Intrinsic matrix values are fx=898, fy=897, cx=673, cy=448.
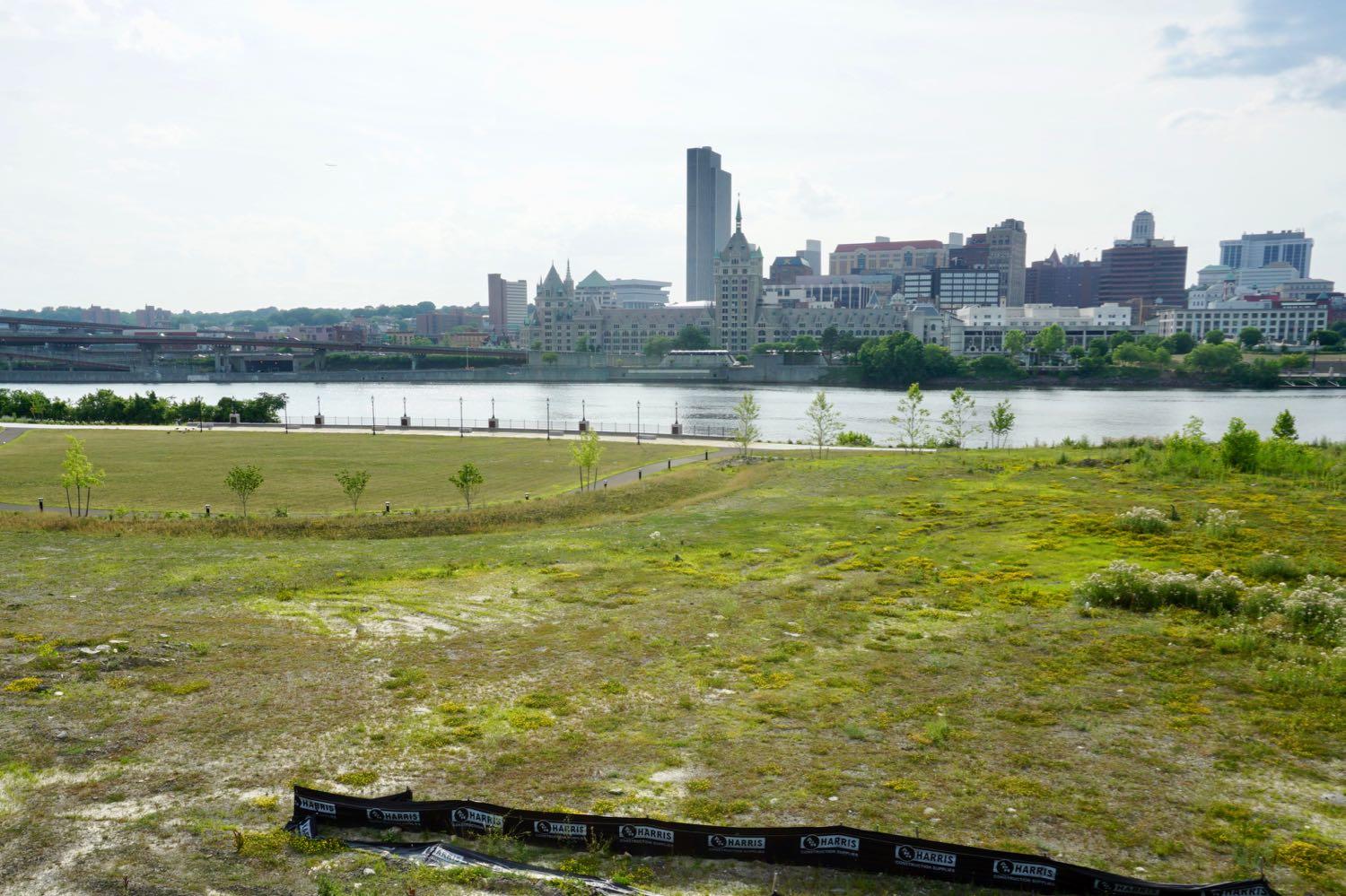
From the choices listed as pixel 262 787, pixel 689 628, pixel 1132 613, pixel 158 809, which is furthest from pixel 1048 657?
pixel 158 809

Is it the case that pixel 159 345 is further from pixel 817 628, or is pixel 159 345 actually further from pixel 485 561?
pixel 817 628

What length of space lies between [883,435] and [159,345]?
171 metres

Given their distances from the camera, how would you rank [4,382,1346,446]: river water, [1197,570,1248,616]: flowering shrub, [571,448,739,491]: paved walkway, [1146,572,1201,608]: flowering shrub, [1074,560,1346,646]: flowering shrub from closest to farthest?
[1074,560,1346,646]: flowering shrub, [1197,570,1248,616]: flowering shrub, [1146,572,1201,608]: flowering shrub, [571,448,739,491]: paved walkway, [4,382,1346,446]: river water

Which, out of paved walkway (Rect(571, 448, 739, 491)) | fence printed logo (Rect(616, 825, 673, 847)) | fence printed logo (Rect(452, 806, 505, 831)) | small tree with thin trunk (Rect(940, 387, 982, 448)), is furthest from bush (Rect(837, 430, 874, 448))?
fence printed logo (Rect(452, 806, 505, 831))

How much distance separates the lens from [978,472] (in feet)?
158

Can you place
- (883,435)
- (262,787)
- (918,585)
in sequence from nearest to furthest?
(262,787)
(918,585)
(883,435)

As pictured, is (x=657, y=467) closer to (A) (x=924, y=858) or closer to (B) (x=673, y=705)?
(B) (x=673, y=705)

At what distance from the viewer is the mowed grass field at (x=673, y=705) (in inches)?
487

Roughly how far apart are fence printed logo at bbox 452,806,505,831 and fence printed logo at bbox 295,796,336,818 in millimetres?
1759

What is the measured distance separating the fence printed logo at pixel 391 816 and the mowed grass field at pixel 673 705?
732mm

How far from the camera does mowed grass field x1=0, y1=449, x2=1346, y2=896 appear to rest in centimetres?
1236

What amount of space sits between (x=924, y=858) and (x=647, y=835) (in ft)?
11.8

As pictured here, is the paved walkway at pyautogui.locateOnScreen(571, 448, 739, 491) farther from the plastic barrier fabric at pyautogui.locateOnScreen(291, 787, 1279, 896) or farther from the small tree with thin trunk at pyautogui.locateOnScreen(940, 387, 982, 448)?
the plastic barrier fabric at pyautogui.locateOnScreen(291, 787, 1279, 896)

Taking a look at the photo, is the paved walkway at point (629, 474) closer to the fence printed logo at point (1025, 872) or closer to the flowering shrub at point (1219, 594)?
the flowering shrub at point (1219, 594)
